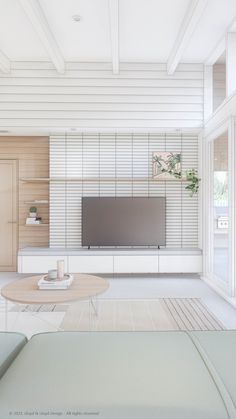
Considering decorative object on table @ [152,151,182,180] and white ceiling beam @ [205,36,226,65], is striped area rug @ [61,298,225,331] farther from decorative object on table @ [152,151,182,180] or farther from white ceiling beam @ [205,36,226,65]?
white ceiling beam @ [205,36,226,65]

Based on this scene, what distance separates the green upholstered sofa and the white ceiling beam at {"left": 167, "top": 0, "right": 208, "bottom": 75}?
2.97m

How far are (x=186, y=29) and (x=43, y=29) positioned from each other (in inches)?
62.2

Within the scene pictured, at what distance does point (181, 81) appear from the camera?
4.68 metres

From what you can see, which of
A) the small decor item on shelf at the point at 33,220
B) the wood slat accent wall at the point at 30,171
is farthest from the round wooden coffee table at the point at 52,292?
the wood slat accent wall at the point at 30,171

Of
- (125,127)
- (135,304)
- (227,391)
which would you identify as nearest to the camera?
(227,391)

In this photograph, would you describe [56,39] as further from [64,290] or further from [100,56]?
[64,290]

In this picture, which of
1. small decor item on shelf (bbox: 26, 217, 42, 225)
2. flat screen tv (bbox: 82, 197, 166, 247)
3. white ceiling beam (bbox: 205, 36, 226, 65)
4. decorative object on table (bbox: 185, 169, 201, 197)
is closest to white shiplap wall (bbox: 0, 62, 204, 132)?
white ceiling beam (bbox: 205, 36, 226, 65)

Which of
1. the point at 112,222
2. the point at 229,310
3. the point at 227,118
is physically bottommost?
the point at 229,310

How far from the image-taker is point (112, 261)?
4715mm

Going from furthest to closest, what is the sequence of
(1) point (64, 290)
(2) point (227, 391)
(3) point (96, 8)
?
Result: (3) point (96, 8)
(1) point (64, 290)
(2) point (227, 391)

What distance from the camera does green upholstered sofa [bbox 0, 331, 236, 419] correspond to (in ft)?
2.95

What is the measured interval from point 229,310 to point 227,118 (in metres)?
2.28

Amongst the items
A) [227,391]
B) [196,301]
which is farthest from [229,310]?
[227,391]

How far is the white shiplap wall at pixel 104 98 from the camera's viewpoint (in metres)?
4.63
